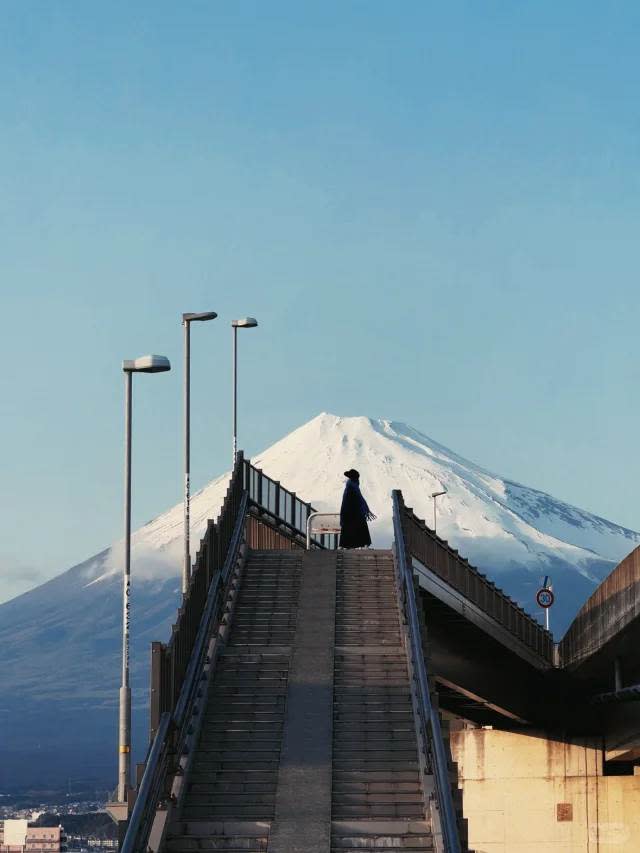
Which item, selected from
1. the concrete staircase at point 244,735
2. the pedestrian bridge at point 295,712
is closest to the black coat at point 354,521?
the pedestrian bridge at point 295,712

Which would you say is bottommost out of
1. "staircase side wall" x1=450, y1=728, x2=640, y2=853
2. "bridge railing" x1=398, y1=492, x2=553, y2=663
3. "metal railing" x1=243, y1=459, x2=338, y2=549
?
"staircase side wall" x1=450, y1=728, x2=640, y2=853

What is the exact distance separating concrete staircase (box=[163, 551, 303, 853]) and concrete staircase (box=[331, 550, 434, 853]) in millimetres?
879

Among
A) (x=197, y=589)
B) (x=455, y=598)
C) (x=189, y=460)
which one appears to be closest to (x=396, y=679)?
(x=197, y=589)

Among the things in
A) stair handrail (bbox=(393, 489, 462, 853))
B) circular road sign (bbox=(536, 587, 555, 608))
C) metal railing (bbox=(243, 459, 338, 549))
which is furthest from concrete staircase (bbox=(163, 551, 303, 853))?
circular road sign (bbox=(536, 587, 555, 608))

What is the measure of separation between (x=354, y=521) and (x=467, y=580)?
732 centimetres

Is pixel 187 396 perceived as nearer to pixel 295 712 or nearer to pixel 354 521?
pixel 354 521

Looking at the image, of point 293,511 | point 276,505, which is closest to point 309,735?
point 276,505

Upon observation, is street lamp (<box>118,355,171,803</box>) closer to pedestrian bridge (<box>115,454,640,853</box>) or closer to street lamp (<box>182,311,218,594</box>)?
pedestrian bridge (<box>115,454,640,853</box>)

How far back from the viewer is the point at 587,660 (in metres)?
50.7

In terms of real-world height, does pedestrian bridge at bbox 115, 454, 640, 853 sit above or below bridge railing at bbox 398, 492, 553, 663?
below

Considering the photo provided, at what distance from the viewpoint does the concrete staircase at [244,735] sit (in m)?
23.8

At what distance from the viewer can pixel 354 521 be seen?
134 feet

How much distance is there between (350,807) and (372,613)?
826cm

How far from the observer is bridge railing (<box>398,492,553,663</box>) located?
41.3m
